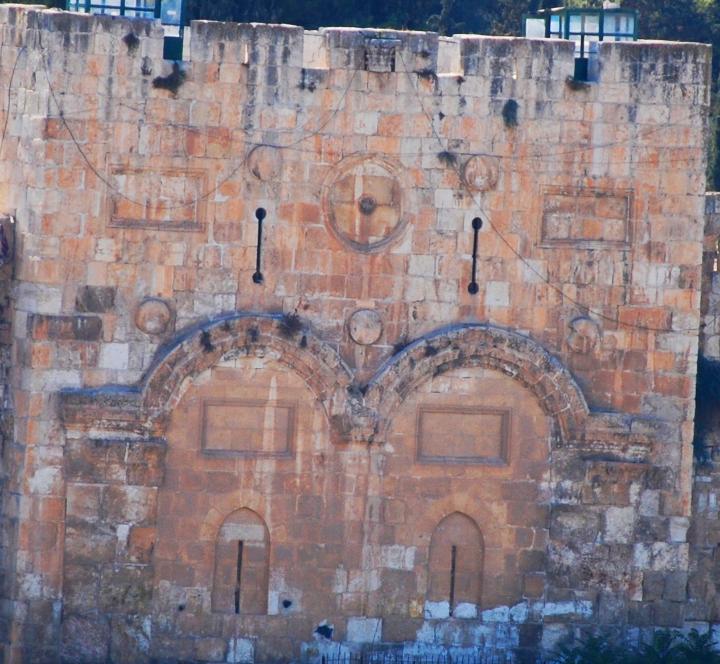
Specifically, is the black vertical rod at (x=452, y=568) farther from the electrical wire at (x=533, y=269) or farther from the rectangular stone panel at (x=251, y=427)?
the electrical wire at (x=533, y=269)

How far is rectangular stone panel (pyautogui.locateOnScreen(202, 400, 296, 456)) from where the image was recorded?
82.5 feet

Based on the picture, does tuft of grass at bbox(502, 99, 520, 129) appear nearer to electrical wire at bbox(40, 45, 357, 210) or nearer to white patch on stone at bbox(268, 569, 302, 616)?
electrical wire at bbox(40, 45, 357, 210)

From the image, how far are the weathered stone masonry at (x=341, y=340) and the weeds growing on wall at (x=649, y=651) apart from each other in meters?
0.24

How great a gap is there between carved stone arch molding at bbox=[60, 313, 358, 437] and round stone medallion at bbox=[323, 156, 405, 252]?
1172mm

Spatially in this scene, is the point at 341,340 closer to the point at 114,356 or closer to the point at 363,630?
the point at 114,356

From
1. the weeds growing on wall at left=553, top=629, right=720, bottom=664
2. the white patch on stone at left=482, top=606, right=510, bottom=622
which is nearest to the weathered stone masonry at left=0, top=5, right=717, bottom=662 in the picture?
the white patch on stone at left=482, top=606, right=510, bottom=622

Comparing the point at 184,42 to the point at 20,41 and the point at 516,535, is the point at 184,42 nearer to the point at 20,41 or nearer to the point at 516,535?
the point at 20,41

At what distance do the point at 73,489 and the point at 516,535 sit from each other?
497 centimetres

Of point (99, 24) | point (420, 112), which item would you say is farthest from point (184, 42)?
point (420, 112)

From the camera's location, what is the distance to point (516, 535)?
25.5 m

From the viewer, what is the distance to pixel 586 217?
83.6ft

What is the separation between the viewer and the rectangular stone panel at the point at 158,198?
81.4ft

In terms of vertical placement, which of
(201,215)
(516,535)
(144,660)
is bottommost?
(144,660)

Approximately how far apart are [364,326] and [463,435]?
1.71m
